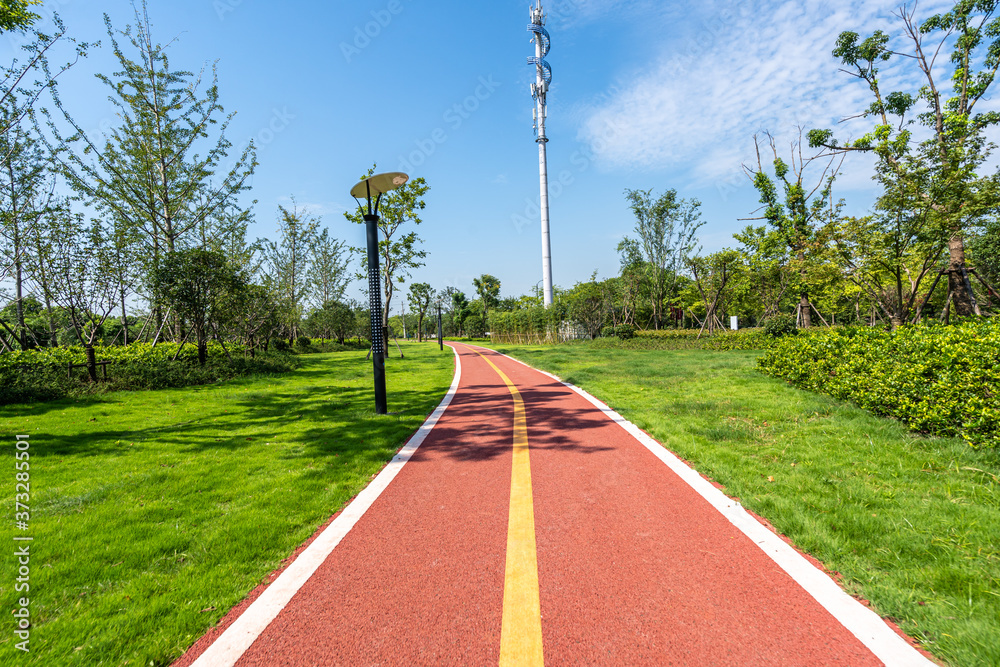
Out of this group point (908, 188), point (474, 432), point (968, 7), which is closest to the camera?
point (474, 432)

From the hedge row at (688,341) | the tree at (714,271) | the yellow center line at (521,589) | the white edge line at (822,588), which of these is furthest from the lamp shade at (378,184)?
the tree at (714,271)

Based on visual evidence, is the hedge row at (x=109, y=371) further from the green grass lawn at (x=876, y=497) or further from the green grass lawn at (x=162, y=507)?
the green grass lawn at (x=876, y=497)

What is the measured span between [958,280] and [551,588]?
18883mm

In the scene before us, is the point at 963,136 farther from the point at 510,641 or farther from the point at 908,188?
the point at 510,641

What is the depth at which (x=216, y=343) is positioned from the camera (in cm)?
1889

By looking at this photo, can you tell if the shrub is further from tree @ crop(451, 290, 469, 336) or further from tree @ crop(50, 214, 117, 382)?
tree @ crop(451, 290, 469, 336)

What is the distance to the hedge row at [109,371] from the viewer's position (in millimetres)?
9516

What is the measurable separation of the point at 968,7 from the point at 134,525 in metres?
27.6

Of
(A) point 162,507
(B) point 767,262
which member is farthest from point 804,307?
(A) point 162,507

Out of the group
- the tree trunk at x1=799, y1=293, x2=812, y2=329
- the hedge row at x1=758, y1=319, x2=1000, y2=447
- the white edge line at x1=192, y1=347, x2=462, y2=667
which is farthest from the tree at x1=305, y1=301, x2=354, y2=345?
the hedge row at x1=758, y1=319, x2=1000, y2=447

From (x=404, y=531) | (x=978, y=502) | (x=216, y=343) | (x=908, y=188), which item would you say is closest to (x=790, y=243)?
(x=908, y=188)

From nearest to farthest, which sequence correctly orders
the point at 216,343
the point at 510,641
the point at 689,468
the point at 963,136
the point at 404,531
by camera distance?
the point at 510,641, the point at 404,531, the point at 689,468, the point at 963,136, the point at 216,343

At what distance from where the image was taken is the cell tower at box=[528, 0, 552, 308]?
48.9 metres

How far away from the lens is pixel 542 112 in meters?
51.9
